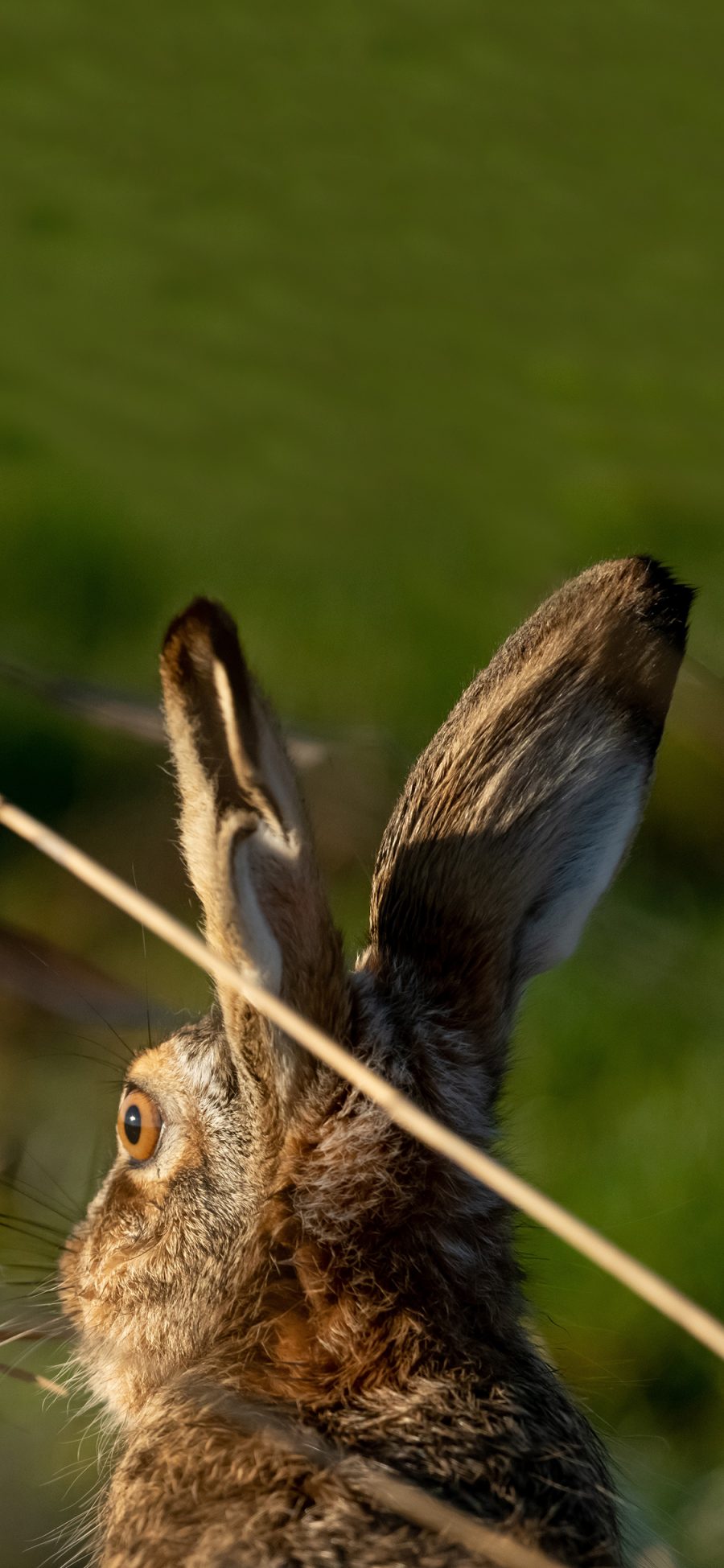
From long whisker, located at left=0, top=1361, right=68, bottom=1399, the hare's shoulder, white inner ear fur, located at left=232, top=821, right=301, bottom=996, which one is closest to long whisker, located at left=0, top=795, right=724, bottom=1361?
white inner ear fur, located at left=232, top=821, right=301, bottom=996

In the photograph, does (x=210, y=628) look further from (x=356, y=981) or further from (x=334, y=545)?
(x=334, y=545)

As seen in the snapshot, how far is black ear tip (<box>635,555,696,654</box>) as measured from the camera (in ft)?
10.4

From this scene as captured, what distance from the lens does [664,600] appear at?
318cm

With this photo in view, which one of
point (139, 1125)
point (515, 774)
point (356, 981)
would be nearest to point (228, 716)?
point (356, 981)

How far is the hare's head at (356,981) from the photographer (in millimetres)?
2531

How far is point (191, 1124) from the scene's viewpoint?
3.00 meters

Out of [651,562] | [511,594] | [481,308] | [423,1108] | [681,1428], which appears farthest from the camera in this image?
[511,594]

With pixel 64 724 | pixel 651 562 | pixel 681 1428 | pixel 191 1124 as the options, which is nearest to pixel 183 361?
pixel 64 724

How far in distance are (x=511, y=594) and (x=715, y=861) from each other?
4.28 ft

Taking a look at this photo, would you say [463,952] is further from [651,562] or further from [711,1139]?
[711,1139]

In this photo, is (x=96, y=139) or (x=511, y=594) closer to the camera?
(x=96, y=139)

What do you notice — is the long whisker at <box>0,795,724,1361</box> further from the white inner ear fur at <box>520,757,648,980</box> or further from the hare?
the white inner ear fur at <box>520,757,648,980</box>

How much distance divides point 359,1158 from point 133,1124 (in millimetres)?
568

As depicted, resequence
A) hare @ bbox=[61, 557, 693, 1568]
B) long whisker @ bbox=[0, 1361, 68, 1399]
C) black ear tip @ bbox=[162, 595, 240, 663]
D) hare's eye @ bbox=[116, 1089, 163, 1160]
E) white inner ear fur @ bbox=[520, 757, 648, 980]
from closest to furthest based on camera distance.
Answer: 1. black ear tip @ bbox=[162, 595, 240, 663]
2. hare @ bbox=[61, 557, 693, 1568]
3. hare's eye @ bbox=[116, 1089, 163, 1160]
4. white inner ear fur @ bbox=[520, 757, 648, 980]
5. long whisker @ bbox=[0, 1361, 68, 1399]
